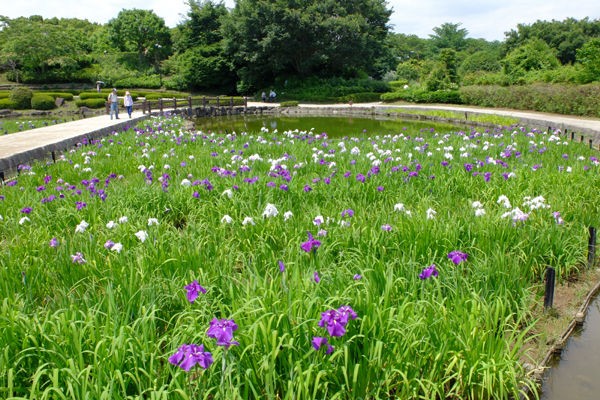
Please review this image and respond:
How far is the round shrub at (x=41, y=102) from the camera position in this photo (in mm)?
24734

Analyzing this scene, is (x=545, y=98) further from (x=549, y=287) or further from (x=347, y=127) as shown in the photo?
(x=549, y=287)

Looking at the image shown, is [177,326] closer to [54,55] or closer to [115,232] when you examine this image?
[115,232]

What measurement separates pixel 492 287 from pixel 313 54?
32316mm

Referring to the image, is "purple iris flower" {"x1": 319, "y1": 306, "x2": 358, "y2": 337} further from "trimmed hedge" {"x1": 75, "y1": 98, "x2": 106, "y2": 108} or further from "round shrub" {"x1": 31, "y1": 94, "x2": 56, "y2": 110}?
"round shrub" {"x1": 31, "y1": 94, "x2": 56, "y2": 110}

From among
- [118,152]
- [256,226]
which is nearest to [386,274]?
[256,226]

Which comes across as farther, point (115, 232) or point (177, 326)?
point (115, 232)

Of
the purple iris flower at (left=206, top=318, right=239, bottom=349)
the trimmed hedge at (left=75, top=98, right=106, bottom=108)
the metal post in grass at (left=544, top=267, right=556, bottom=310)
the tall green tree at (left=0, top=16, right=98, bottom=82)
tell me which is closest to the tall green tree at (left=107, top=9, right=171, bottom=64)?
the tall green tree at (left=0, top=16, right=98, bottom=82)

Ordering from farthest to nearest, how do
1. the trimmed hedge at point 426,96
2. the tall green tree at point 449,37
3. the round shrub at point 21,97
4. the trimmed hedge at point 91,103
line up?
the tall green tree at point 449,37 → the trimmed hedge at point 426,96 → the trimmed hedge at point 91,103 → the round shrub at point 21,97

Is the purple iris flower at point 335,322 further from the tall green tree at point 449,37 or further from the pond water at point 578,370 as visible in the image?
the tall green tree at point 449,37

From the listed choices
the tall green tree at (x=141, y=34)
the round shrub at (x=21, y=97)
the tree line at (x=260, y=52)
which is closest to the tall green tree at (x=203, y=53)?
the tree line at (x=260, y=52)

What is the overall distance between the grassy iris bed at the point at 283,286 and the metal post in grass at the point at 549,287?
0.14 metres

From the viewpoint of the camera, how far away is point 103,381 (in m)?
1.95

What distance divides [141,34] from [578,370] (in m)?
49.9

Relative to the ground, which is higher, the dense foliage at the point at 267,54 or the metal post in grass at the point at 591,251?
the dense foliage at the point at 267,54
